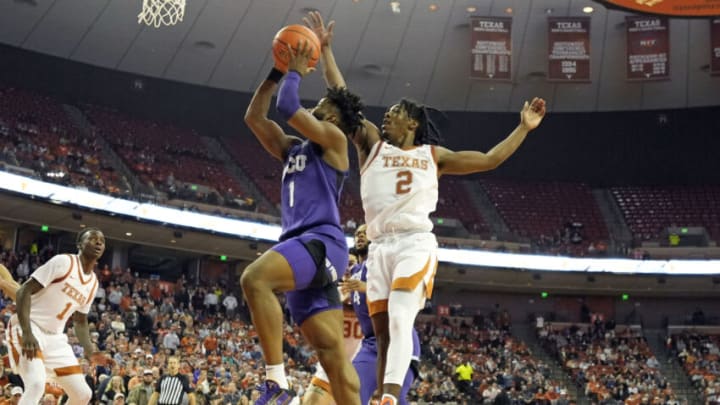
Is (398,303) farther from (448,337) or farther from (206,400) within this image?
(448,337)

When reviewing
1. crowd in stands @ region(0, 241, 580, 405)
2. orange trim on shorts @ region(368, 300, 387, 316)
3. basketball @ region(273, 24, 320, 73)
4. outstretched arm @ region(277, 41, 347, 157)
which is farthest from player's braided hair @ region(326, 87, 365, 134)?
crowd in stands @ region(0, 241, 580, 405)

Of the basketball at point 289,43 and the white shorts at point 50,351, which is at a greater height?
the basketball at point 289,43

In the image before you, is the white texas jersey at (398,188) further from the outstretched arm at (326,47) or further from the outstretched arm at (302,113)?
the outstretched arm at (326,47)

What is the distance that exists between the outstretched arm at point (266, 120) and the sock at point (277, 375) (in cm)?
142

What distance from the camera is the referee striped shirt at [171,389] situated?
11.7m

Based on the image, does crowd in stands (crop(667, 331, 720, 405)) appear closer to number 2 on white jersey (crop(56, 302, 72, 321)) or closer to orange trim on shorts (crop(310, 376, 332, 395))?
orange trim on shorts (crop(310, 376, 332, 395))

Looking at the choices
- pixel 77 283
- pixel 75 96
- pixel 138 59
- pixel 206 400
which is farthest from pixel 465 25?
pixel 77 283

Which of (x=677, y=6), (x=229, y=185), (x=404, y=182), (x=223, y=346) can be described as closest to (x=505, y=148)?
(x=404, y=182)

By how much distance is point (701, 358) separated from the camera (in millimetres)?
31969

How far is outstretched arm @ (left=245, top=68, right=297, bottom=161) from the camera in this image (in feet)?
19.5

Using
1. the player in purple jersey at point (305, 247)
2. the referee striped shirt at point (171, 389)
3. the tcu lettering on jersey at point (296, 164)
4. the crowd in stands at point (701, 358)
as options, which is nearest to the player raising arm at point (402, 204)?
the player in purple jersey at point (305, 247)

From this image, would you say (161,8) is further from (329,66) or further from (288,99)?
(288,99)

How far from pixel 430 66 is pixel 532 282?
933 centimetres

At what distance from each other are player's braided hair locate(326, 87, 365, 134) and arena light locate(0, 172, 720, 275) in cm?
1616
